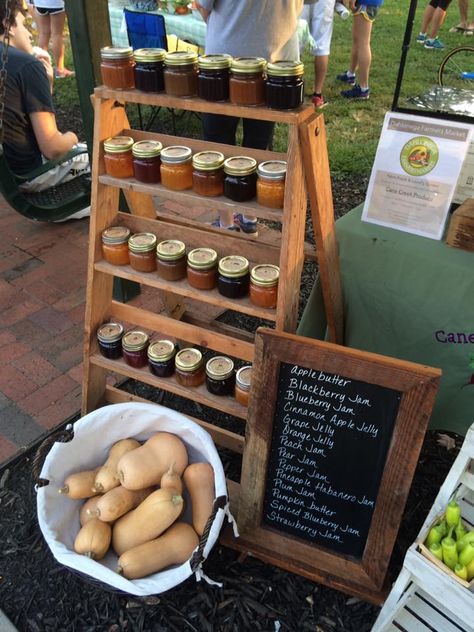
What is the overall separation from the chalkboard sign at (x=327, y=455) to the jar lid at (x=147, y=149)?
798 mm

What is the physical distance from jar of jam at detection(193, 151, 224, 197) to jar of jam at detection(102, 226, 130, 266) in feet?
1.30

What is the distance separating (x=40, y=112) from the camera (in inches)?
123

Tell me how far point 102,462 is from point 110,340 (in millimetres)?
491

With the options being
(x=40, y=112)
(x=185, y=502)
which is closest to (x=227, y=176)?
(x=185, y=502)

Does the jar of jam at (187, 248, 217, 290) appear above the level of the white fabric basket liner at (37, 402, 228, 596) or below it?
above

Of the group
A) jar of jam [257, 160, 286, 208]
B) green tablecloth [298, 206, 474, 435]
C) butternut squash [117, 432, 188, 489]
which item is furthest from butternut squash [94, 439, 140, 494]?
jar of jam [257, 160, 286, 208]

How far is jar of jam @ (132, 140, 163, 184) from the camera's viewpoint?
170 cm

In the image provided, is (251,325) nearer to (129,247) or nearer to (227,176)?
(129,247)

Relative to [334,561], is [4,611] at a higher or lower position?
lower

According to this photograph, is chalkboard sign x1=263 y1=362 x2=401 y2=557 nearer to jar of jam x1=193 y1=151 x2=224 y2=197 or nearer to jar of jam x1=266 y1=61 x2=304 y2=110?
jar of jam x1=193 y1=151 x2=224 y2=197

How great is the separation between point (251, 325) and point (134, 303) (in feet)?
2.37

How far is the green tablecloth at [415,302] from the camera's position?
1776mm

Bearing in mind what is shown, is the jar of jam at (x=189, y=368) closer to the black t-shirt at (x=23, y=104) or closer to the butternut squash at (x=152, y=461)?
the butternut squash at (x=152, y=461)

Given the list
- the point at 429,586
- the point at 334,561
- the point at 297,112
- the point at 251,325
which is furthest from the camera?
the point at 251,325
